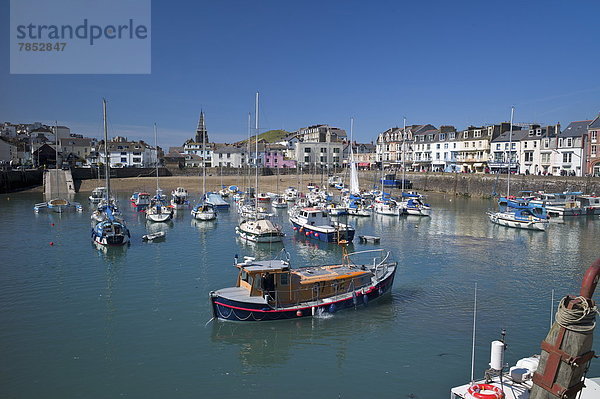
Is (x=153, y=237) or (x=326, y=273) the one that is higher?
(x=326, y=273)

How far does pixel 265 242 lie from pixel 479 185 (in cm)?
6184

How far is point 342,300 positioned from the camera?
22.7m

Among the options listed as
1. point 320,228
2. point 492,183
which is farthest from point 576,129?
point 320,228

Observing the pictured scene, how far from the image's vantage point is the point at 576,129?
268ft

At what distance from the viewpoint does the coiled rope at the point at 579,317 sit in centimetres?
674

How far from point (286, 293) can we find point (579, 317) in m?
16.2

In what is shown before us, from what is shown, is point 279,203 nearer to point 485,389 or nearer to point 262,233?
point 262,233

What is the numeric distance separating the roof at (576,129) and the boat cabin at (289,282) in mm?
74013

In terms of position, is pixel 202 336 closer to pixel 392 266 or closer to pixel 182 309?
pixel 182 309

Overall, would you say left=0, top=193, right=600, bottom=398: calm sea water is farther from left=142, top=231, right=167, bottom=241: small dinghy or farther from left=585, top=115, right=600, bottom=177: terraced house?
left=585, top=115, right=600, bottom=177: terraced house

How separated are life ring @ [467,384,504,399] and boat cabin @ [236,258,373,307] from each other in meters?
11.1

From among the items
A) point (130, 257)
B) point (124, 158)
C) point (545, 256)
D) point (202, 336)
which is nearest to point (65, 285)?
point (130, 257)

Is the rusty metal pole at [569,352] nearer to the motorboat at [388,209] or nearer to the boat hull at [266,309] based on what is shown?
the boat hull at [266,309]

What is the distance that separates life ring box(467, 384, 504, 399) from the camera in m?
11.6
